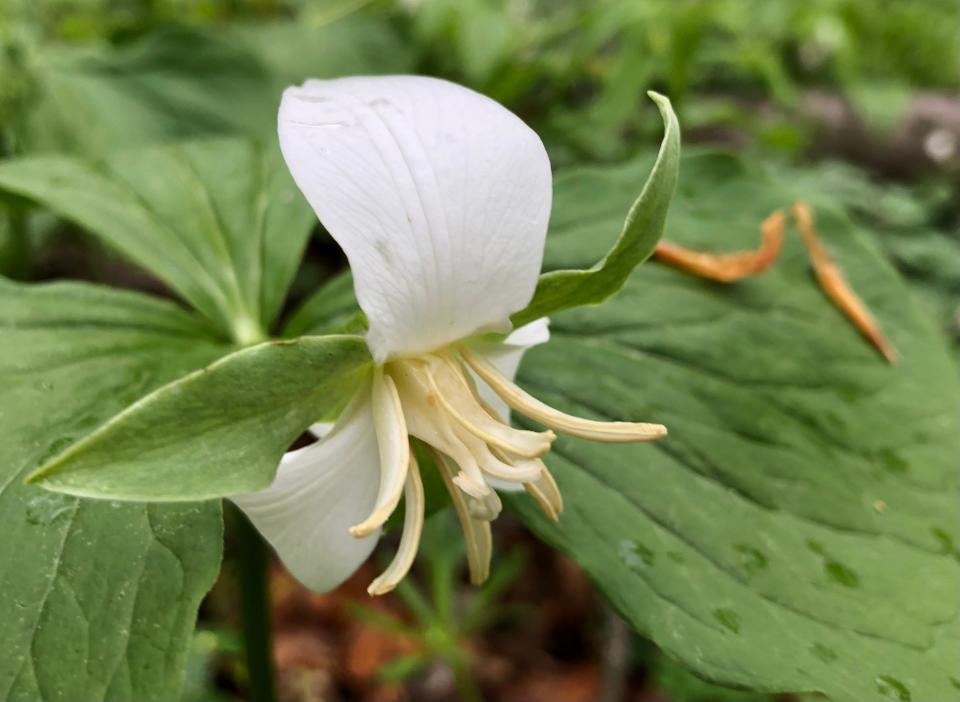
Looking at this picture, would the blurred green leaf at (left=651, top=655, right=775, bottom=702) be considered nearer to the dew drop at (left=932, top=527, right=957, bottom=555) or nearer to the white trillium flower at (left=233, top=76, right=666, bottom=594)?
the dew drop at (left=932, top=527, right=957, bottom=555)

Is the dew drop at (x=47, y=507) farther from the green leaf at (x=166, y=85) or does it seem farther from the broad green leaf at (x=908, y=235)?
the broad green leaf at (x=908, y=235)

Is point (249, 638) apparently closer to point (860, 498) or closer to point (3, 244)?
point (860, 498)

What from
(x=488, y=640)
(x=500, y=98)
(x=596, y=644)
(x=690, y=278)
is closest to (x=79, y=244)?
(x=500, y=98)

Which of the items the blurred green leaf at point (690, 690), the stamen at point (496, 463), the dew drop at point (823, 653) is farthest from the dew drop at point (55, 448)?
the blurred green leaf at point (690, 690)

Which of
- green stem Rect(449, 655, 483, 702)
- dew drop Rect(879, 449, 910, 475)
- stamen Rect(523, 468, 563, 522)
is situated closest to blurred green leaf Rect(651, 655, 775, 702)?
green stem Rect(449, 655, 483, 702)

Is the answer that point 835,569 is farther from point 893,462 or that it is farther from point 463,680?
point 463,680

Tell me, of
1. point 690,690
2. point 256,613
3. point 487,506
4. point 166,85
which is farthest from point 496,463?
point 166,85
